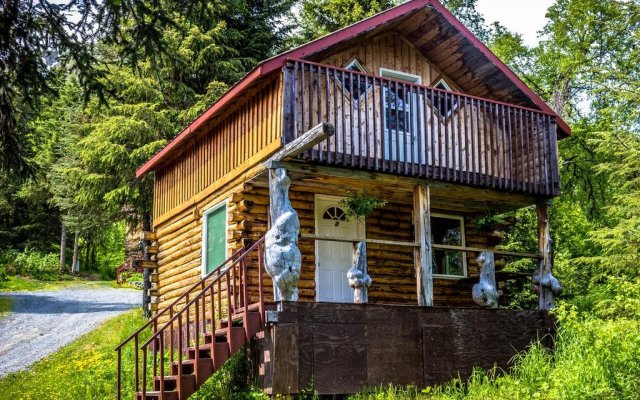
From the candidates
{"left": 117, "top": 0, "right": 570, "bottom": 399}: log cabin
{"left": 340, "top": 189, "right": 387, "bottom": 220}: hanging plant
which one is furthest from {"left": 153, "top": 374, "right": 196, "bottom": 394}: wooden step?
{"left": 340, "top": 189, "right": 387, "bottom": 220}: hanging plant

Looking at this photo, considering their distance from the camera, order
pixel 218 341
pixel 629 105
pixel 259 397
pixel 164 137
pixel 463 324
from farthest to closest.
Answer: pixel 164 137 → pixel 629 105 → pixel 463 324 → pixel 218 341 → pixel 259 397

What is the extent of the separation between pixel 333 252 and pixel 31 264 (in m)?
27.9

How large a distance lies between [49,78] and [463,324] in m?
7.57

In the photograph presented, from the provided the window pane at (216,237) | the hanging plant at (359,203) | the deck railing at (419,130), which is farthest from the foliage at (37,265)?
the deck railing at (419,130)

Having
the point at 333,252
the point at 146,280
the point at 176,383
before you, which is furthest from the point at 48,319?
the point at 176,383

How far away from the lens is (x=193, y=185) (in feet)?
55.3

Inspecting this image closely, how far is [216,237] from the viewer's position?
603 inches

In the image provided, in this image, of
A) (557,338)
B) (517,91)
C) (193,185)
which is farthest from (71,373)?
(517,91)

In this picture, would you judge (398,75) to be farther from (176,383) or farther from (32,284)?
(32,284)

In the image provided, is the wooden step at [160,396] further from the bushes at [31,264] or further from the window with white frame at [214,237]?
the bushes at [31,264]

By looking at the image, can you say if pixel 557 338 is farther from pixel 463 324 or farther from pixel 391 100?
pixel 391 100

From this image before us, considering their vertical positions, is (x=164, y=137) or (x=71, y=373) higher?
(x=164, y=137)

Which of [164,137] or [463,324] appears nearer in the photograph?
[463,324]

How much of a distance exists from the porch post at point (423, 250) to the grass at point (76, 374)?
18.0 feet
